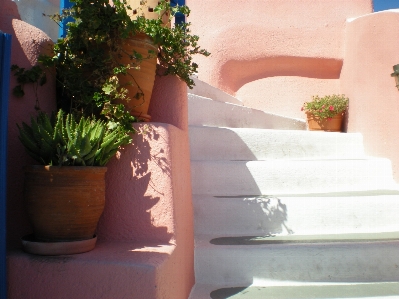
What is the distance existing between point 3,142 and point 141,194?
56 cm

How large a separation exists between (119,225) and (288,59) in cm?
379

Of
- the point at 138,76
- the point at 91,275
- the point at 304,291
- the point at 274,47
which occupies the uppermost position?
the point at 274,47

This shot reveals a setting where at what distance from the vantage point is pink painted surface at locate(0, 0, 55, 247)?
163 centimetres

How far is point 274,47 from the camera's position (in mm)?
5012

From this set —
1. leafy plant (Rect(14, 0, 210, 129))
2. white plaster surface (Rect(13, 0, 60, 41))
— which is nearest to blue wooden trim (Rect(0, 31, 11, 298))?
leafy plant (Rect(14, 0, 210, 129))

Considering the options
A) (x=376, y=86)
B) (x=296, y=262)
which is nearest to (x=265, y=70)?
(x=376, y=86)

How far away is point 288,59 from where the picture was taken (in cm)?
499

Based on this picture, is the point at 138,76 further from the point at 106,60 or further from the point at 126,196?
the point at 126,196

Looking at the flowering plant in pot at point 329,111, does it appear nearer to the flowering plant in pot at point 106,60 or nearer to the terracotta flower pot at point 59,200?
the flowering plant in pot at point 106,60

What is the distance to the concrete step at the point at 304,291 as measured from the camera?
1921 millimetres

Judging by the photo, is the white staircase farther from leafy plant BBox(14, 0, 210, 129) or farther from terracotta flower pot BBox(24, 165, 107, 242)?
leafy plant BBox(14, 0, 210, 129)

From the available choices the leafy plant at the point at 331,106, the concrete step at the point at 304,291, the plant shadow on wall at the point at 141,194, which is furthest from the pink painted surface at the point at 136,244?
the leafy plant at the point at 331,106

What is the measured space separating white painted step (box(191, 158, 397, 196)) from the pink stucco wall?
2.11m

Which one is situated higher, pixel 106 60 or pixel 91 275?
pixel 106 60
